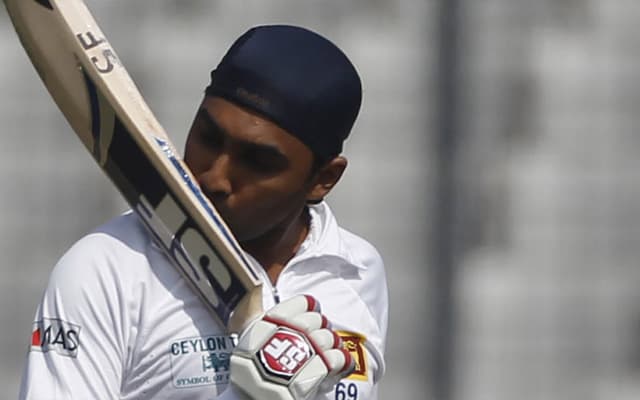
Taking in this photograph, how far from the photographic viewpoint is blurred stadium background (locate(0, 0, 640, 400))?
380 centimetres

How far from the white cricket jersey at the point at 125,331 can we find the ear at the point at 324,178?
0.15 m

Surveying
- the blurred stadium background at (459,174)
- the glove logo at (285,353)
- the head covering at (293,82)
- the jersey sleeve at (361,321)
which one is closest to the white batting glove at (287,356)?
the glove logo at (285,353)

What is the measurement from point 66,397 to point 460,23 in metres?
2.19

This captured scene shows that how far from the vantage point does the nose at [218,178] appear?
2.09 m

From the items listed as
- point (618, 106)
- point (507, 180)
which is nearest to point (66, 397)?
point (507, 180)

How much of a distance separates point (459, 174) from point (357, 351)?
1709mm

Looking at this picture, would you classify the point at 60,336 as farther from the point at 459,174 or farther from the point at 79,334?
the point at 459,174

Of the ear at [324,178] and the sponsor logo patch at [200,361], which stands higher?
the ear at [324,178]

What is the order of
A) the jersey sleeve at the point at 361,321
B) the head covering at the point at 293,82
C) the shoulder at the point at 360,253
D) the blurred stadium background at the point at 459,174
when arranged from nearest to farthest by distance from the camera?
the head covering at the point at 293,82 < the jersey sleeve at the point at 361,321 < the shoulder at the point at 360,253 < the blurred stadium background at the point at 459,174

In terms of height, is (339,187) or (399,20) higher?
(399,20)

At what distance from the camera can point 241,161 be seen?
210 cm

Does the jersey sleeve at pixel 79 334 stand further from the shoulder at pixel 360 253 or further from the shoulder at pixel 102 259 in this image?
the shoulder at pixel 360 253

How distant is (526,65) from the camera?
395 centimetres

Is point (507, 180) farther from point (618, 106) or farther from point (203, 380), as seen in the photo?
point (203, 380)
